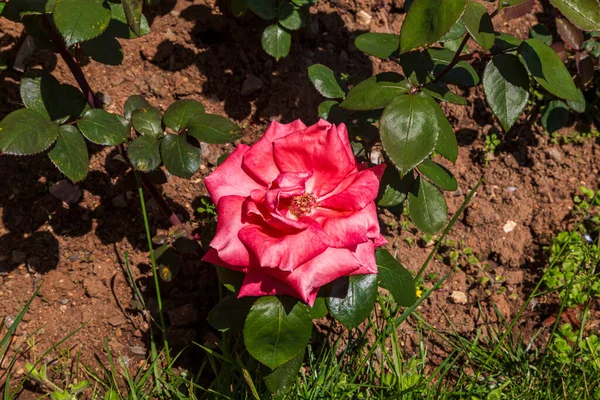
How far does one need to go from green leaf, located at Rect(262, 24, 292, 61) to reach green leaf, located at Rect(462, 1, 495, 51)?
2.69ft

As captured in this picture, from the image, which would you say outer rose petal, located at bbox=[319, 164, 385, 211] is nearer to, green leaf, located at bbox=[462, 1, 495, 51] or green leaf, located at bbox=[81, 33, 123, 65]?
green leaf, located at bbox=[462, 1, 495, 51]

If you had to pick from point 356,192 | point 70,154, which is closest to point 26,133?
point 70,154

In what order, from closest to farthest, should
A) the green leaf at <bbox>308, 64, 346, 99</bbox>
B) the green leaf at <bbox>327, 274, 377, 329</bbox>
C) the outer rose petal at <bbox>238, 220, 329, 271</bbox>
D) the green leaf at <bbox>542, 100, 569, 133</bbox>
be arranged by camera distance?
the outer rose petal at <bbox>238, 220, 329, 271</bbox>
the green leaf at <bbox>327, 274, 377, 329</bbox>
the green leaf at <bbox>308, 64, 346, 99</bbox>
the green leaf at <bbox>542, 100, 569, 133</bbox>

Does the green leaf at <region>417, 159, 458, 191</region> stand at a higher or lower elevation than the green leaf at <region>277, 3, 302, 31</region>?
lower

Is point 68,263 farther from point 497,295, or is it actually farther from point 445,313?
point 497,295

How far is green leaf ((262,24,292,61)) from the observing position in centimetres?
199

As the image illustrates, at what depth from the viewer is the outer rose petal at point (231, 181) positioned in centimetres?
130

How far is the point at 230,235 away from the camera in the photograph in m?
1.23

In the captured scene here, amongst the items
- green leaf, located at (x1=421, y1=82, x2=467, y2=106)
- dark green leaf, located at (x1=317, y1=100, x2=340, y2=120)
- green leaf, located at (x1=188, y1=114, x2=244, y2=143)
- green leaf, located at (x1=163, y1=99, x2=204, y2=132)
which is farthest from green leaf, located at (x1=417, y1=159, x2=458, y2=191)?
green leaf, located at (x1=163, y1=99, x2=204, y2=132)

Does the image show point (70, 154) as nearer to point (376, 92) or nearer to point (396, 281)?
point (376, 92)

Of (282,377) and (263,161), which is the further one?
(282,377)

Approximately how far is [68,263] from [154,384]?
0.51 meters

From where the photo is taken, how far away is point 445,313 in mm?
2154

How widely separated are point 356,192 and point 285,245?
0.20 metres
